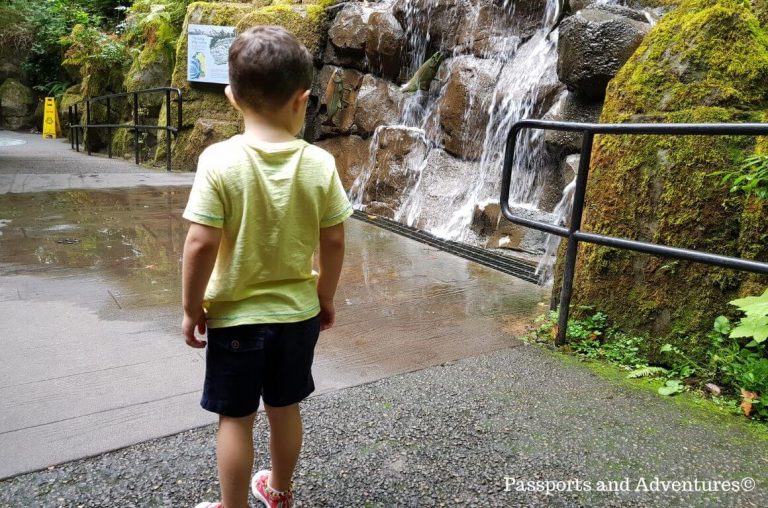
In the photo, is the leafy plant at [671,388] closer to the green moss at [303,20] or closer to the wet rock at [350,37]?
the wet rock at [350,37]

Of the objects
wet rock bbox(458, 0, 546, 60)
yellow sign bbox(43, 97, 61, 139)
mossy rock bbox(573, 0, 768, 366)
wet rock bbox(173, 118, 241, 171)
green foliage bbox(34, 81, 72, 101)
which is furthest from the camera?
green foliage bbox(34, 81, 72, 101)

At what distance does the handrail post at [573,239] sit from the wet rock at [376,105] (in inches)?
223

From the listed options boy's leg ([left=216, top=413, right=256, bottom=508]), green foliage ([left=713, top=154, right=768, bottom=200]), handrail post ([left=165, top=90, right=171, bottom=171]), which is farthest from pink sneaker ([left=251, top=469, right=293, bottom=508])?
handrail post ([left=165, top=90, right=171, bottom=171])

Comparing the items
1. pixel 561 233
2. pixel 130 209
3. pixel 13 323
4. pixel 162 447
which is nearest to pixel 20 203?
pixel 130 209

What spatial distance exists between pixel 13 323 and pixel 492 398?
245 centimetres

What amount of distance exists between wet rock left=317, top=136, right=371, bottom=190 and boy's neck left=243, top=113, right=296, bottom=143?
6.72 m

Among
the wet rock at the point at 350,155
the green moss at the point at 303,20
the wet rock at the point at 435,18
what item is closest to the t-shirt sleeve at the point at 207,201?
the wet rock at the point at 350,155

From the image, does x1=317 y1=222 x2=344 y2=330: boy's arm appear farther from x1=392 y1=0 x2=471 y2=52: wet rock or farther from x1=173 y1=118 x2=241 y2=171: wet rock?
x1=173 y1=118 x2=241 y2=171: wet rock

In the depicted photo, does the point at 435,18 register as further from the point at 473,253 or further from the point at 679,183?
the point at 679,183

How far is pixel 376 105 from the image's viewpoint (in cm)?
860

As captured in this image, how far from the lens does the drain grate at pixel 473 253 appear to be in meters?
4.77

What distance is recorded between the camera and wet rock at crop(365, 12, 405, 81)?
340 inches

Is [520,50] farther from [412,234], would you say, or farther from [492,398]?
[492,398]

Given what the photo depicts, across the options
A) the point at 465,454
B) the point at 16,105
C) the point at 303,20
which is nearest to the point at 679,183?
the point at 465,454
